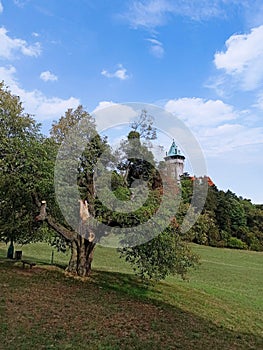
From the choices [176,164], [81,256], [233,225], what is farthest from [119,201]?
[233,225]

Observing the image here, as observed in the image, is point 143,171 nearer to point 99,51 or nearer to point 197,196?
point 197,196

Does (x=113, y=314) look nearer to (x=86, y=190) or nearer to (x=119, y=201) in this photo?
(x=119, y=201)

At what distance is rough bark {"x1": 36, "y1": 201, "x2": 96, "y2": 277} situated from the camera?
451 inches

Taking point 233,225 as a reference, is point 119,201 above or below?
below

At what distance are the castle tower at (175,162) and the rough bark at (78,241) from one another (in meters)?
3.08

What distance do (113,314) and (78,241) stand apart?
3.64 m

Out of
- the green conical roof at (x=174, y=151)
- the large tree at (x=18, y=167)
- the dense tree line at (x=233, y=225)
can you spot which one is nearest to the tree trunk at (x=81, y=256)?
the large tree at (x=18, y=167)

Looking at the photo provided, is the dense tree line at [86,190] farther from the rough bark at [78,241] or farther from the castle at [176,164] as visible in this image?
the castle at [176,164]

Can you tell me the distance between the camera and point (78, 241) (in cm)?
1207

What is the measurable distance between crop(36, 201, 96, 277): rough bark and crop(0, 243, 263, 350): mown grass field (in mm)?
520

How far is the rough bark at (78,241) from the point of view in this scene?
11445 mm

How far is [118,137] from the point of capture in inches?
440

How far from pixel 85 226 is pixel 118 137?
303 cm

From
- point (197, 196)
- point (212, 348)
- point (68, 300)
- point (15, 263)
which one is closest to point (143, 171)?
point (197, 196)
